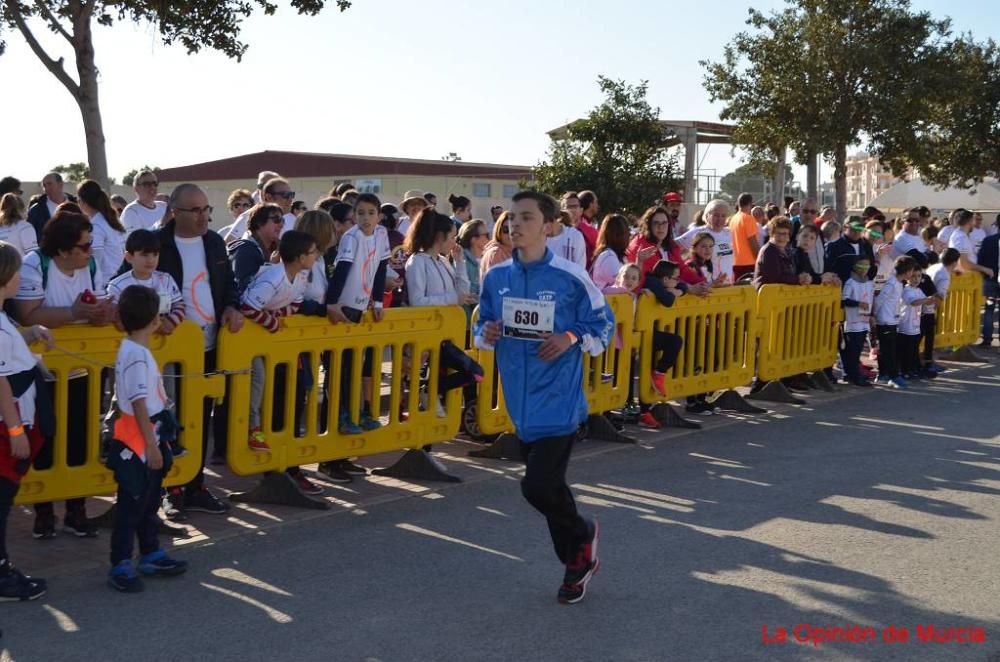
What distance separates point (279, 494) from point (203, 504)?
501mm

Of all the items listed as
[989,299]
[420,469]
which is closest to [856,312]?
[989,299]

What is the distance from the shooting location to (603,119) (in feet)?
111

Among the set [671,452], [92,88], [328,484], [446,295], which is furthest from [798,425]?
[92,88]

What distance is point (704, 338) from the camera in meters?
11.0

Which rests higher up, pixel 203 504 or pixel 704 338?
pixel 704 338

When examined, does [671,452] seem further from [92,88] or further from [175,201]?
[92,88]

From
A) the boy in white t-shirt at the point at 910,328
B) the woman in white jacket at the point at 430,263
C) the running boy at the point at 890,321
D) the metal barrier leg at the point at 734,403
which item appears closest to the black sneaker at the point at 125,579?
the woman in white jacket at the point at 430,263

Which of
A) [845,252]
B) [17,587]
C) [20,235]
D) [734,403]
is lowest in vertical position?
[17,587]

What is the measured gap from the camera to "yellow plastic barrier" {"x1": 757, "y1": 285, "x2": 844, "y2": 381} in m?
11.8

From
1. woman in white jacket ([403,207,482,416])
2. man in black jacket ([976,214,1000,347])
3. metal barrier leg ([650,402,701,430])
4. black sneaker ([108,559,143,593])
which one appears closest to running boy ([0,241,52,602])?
black sneaker ([108,559,143,593])

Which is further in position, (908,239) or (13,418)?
(908,239)

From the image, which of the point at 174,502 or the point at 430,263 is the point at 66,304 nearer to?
the point at 174,502

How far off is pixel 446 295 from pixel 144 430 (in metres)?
3.58

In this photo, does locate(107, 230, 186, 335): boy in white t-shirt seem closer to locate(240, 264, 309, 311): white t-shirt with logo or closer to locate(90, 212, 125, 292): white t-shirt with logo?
locate(240, 264, 309, 311): white t-shirt with logo
